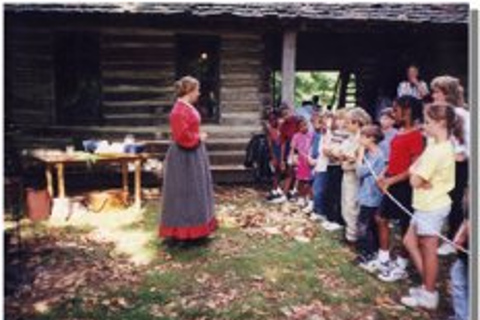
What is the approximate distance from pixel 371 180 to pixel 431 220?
0.93 m

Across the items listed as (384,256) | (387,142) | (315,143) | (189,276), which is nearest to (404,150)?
(387,142)

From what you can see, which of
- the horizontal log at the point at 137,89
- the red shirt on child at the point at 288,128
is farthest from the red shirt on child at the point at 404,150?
the horizontal log at the point at 137,89

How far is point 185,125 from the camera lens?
597cm

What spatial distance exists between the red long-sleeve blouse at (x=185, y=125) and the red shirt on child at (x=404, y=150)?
6.39 ft

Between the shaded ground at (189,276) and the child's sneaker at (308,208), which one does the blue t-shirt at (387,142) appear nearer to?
the shaded ground at (189,276)

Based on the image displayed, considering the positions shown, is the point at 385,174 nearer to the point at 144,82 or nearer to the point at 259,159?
the point at 259,159

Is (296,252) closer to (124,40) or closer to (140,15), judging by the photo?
(140,15)

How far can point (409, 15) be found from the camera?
921 cm

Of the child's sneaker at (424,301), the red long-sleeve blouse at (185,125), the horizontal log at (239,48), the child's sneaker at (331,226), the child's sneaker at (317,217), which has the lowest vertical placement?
the child's sneaker at (424,301)

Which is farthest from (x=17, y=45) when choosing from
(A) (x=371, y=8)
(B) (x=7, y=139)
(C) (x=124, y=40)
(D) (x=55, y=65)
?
(A) (x=371, y=8)

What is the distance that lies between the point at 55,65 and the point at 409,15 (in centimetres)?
567

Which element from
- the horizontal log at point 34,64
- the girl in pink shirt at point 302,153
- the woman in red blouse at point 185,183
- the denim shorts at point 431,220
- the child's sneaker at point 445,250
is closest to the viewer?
the denim shorts at point 431,220

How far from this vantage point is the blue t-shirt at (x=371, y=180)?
5914 millimetres

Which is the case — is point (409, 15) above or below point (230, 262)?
above
